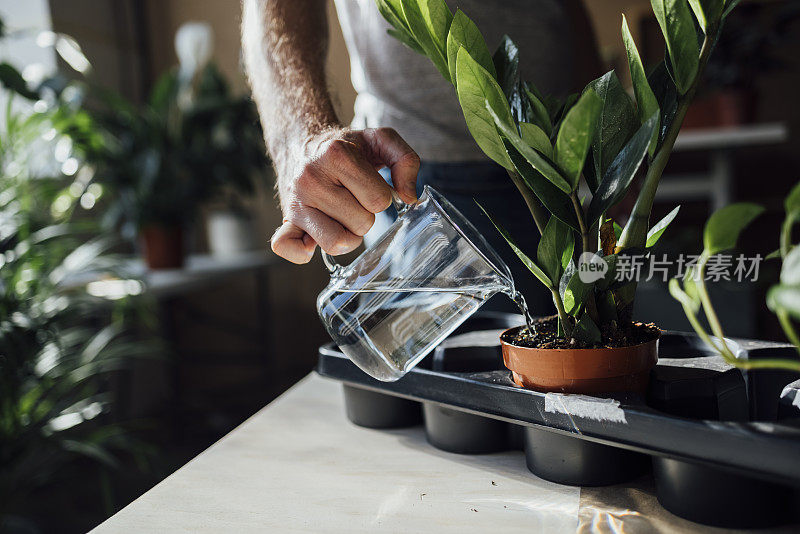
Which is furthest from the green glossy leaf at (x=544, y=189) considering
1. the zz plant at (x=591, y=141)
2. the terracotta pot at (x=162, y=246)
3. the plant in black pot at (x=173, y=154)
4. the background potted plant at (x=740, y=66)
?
the background potted plant at (x=740, y=66)

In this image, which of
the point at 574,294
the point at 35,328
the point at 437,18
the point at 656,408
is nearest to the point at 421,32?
the point at 437,18

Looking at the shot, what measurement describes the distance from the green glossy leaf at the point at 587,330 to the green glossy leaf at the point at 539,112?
0.15 metres

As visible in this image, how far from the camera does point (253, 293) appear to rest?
3266 millimetres

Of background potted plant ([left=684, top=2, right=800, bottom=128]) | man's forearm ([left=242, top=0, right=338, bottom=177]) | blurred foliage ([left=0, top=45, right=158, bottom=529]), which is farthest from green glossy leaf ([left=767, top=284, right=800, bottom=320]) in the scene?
background potted plant ([left=684, top=2, right=800, bottom=128])

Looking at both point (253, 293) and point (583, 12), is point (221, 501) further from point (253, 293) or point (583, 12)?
point (253, 293)

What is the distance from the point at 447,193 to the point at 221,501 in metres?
0.56

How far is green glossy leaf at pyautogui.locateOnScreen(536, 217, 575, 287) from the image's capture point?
0.49 metres

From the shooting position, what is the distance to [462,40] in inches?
18.6

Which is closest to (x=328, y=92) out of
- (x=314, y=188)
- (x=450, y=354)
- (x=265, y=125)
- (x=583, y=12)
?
(x=265, y=125)

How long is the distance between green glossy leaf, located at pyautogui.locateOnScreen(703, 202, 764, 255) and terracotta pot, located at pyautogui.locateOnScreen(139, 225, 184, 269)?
6.91 ft

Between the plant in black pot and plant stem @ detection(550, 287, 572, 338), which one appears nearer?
plant stem @ detection(550, 287, 572, 338)

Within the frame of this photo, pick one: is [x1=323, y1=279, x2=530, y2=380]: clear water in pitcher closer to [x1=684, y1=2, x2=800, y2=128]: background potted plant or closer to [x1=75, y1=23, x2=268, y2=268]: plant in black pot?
[x1=75, y1=23, x2=268, y2=268]: plant in black pot

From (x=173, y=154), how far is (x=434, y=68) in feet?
5.25

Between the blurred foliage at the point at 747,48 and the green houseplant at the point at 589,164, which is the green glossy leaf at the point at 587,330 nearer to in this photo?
the green houseplant at the point at 589,164
